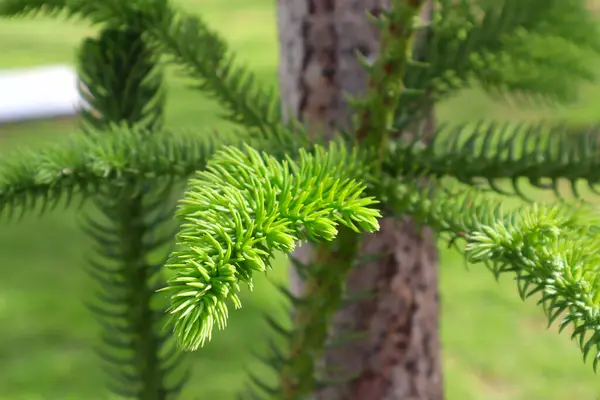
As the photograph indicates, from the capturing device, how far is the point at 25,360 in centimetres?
230

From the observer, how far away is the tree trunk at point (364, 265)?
87cm

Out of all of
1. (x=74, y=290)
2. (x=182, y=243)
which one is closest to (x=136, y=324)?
(x=182, y=243)

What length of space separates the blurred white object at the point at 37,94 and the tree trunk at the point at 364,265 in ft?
11.2

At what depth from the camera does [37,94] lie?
14.6 feet

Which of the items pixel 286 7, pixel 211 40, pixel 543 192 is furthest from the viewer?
pixel 543 192

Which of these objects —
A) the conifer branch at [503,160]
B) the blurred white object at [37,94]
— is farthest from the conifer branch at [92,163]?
the blurred white object at [37,94]

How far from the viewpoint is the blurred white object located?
433 centimetres

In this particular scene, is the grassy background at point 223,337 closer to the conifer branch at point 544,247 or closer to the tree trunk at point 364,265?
the tree trunk at point 364,265

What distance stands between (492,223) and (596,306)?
13 centimetres

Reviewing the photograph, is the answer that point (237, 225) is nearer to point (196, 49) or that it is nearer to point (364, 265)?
point (196, 49)

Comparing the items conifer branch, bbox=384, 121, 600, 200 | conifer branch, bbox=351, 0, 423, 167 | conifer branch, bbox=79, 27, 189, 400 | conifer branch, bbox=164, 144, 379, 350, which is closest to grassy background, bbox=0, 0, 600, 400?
conifer branch, bbox=79, 27, 189, 400

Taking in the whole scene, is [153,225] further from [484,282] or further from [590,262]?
[484,282]

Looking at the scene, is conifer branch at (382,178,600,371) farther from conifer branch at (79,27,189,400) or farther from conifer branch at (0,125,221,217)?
conifer branch at (79,27,189,400)

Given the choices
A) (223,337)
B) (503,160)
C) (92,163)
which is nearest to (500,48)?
(503,160)
